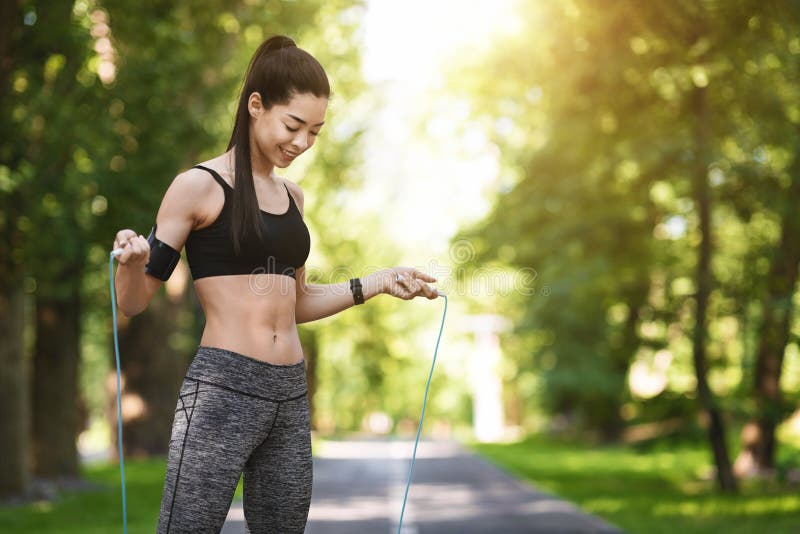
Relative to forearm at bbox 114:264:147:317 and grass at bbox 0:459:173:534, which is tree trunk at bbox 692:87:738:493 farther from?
forearm at bbox 114:264:147:317

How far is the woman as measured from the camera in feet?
9.78

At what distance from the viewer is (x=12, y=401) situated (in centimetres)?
1407

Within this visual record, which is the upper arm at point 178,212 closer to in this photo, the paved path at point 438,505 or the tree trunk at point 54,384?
the paved path at point 438,505

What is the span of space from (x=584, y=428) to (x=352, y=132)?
42.0ft

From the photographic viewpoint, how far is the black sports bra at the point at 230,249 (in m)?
3.06

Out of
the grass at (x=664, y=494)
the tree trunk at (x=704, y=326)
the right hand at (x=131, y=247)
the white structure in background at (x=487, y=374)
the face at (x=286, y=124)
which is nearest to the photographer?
the right hand at (x=131, y=247)

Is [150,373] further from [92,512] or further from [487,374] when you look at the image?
Result: [487,374]

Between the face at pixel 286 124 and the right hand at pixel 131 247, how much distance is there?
50 centimetres

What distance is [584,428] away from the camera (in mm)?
35625

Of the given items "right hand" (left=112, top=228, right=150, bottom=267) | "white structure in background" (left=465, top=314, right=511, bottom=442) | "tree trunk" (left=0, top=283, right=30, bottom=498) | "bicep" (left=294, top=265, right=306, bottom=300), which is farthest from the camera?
"white structure in background" (left=465, top=314, right=511, bottom=442)

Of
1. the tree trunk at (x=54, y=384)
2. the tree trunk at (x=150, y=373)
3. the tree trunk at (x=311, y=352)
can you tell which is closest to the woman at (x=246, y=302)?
the tree trunk at (x=54, y=384)

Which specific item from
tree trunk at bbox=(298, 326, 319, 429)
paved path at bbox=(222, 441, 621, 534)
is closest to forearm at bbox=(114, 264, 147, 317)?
paved path at bbox=(222, 441, 621, 534)

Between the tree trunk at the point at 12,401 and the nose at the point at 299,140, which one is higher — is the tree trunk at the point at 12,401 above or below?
above

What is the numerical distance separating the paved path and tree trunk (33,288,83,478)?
3948 millimetres
